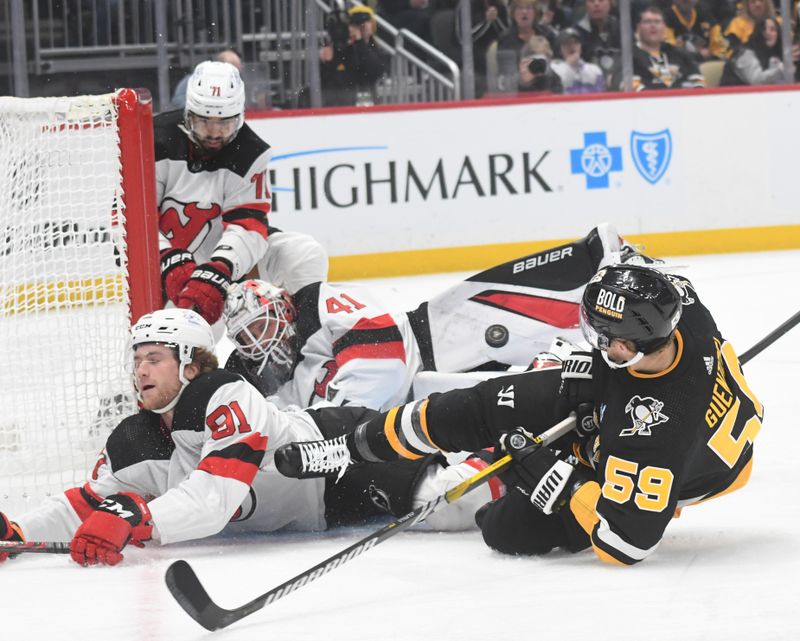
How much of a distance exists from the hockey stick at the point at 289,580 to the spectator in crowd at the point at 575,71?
495 cm

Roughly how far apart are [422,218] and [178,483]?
4364 mm

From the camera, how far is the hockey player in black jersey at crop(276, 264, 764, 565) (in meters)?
2.59

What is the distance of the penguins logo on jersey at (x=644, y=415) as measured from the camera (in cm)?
260

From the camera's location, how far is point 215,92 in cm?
397

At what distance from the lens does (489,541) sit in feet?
9.46

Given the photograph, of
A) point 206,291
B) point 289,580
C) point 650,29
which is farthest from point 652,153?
point 289,580

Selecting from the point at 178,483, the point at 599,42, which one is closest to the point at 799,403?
the point at 178,483

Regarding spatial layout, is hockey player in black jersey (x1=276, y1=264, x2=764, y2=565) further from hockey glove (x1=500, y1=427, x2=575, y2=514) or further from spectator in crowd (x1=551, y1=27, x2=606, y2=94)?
spectator in crowd (x1=551, y1=27, x2=606, y2=94)

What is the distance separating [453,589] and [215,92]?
1861 millimetres

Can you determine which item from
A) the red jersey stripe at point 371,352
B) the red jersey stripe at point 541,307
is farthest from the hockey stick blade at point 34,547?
the red jersey stripe at point 541,307

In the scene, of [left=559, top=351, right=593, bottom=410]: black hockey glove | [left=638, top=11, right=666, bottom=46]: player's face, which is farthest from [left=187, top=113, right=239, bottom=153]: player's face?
[left=638, top=11, right=666, bottom=46]: player's face

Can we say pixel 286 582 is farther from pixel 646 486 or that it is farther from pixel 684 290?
pixel 684 290

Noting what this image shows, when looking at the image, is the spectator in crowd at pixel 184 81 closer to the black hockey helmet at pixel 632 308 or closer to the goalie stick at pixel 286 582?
the goalie stick at pixel 286 582

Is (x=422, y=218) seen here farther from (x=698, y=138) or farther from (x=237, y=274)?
(x=237, y=274)
